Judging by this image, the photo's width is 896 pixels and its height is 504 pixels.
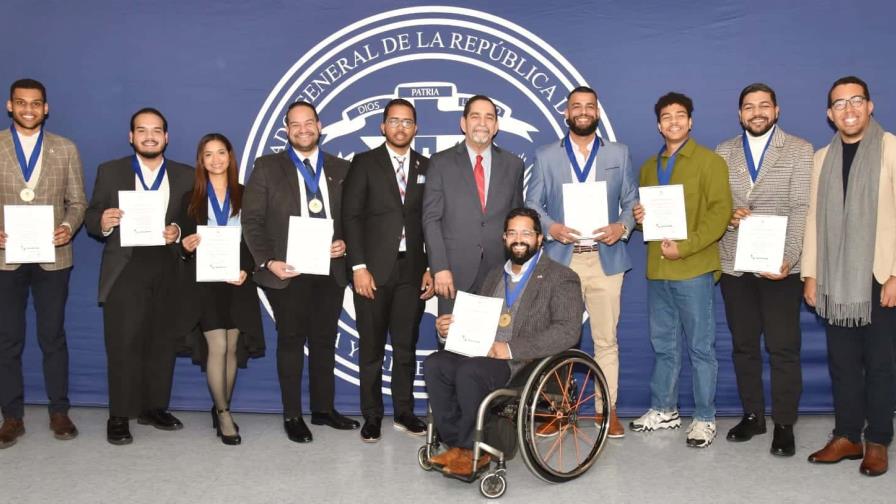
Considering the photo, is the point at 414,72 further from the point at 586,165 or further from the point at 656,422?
the point at 656,422

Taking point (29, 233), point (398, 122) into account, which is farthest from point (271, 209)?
point (29, 233)

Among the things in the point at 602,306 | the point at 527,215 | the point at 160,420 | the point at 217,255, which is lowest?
the point at 160,420

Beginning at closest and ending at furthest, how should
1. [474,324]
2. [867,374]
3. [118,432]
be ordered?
[474,324] < [867,374] < [118,432]

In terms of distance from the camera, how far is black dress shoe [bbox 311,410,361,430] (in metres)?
4.26

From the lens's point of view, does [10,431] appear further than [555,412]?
Yes

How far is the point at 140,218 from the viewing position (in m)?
3.96

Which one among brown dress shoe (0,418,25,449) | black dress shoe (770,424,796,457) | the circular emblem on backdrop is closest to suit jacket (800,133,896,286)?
black dress shoe (770,424,796,457)

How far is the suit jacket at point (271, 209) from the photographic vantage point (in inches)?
157

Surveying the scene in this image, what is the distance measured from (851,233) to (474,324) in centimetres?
173

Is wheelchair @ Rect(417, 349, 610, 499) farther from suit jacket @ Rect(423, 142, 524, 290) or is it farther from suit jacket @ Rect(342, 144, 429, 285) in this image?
suit jacket @ Rect(342, 144, 429, 285)

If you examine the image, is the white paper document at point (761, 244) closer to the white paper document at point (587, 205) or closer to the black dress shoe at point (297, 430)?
the white paper document at point (587, 205)

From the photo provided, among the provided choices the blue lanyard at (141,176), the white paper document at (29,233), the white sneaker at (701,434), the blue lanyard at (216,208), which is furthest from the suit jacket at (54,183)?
the white sneaker at (701,434)

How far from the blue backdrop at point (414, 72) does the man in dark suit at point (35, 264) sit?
61 cm

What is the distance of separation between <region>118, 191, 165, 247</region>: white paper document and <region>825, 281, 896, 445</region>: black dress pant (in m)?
3.30
